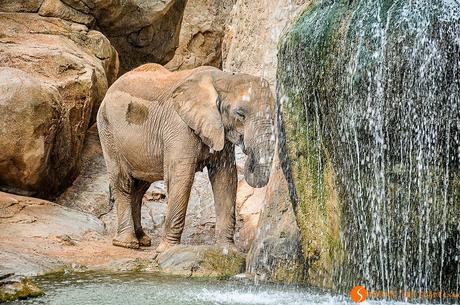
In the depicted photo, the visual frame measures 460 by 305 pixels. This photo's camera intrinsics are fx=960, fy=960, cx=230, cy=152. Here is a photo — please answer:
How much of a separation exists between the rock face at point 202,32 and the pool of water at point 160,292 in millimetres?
10634

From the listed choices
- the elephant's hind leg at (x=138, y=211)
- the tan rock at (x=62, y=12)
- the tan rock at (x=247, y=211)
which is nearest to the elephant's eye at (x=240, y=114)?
the tan rock at (x=247, y=211)

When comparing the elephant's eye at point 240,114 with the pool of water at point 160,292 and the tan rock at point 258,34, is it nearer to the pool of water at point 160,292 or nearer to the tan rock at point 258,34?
the pool of water at point 160,292

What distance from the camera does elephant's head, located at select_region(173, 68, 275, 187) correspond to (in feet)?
33.7

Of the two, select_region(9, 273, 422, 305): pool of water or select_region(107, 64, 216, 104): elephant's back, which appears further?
select_region(107, 64, 216, 104): elephant's back

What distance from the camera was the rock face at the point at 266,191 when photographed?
9141mm

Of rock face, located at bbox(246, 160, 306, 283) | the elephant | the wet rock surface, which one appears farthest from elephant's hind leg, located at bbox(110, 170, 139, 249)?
the wet rock surface

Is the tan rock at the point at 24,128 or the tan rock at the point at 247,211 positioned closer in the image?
the tan rock at the point at 247,211

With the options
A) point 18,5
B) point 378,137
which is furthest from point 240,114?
point 18,5

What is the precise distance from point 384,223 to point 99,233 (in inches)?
212

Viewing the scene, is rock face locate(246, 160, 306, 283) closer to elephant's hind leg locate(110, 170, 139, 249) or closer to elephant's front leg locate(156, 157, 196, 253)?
elephant's front leg locate(156, 157, 196, 253)

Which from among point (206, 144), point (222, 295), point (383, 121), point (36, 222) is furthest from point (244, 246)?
point (383, 121)

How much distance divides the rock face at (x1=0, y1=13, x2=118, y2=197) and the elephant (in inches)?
45.4

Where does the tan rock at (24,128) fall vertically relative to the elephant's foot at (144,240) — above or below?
above

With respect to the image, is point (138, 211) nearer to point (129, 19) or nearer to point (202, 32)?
point (129, 19)
